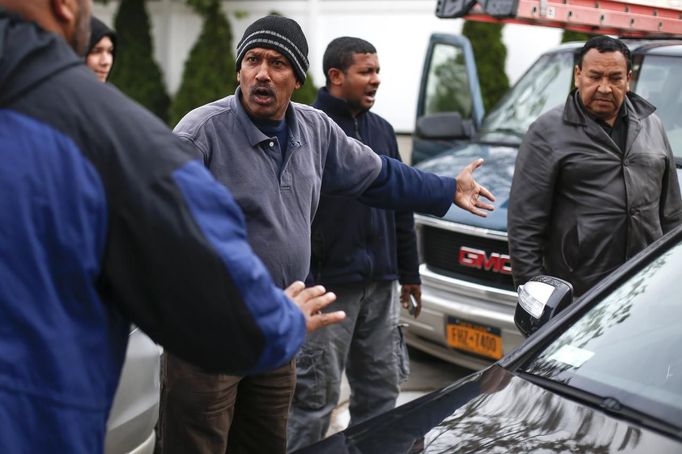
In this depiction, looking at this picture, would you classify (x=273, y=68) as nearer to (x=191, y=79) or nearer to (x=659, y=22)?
(x=659, y=22)

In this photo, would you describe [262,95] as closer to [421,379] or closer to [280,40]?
[280,40]

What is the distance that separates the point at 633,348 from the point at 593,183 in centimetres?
122

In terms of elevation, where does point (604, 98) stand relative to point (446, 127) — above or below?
above

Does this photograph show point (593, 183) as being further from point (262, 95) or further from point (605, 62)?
point (262, 95)

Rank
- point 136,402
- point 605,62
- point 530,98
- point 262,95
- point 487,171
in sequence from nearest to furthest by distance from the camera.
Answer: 1. point 262,95
2. point 136,402
3. point 605,62
4. point 487,171
5. point 530,98

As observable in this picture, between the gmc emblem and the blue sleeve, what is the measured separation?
70.0 inches

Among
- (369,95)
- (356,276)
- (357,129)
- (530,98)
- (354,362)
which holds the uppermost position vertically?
(369,95)

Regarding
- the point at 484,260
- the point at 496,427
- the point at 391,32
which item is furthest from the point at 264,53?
the point at 391,32

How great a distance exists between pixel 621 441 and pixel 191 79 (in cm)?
1303

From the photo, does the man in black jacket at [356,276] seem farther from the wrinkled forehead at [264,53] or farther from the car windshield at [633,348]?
the car windshield at [633,348]

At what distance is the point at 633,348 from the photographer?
2832 mm

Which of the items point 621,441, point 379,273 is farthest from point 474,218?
point 621,441

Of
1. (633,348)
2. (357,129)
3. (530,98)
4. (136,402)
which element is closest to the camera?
(633,348)

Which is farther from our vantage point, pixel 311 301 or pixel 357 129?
pixel 357 129
